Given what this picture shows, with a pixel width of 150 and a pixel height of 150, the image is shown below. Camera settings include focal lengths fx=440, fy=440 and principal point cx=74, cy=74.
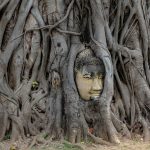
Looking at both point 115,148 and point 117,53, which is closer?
point 115,148

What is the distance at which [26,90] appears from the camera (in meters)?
6.83

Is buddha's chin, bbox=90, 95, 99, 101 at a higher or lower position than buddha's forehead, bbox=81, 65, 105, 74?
lower

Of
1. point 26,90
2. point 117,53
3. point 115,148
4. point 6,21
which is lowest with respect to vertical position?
point 115,148

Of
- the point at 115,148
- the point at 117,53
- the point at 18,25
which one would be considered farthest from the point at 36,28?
the point at 115,148

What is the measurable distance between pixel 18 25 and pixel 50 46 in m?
0.61

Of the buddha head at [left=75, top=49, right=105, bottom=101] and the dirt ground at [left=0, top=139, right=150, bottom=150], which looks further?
the buddha head at [left=75, top=49, right=105, bottom=101]

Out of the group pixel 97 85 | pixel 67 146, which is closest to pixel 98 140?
pixel 67 146

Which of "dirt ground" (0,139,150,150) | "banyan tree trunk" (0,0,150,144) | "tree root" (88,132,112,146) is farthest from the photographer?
"banyan tree trunk" (0,0,150,144)

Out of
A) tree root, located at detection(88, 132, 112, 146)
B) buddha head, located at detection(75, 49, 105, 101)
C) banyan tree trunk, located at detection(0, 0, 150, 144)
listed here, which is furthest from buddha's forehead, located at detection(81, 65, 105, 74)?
tree root, located at detection(88, 132, 112, 146)

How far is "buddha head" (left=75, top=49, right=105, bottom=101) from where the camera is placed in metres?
6.65

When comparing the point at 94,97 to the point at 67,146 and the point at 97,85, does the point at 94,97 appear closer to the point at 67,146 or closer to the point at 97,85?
the point at 97,85

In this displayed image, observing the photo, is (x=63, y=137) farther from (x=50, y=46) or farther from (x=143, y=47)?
(x=143, y=47)

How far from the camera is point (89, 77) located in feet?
22.0

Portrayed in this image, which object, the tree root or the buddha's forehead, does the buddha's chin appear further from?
the tree root
